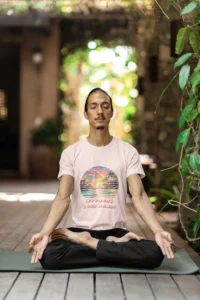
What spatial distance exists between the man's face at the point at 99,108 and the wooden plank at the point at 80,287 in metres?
0.90

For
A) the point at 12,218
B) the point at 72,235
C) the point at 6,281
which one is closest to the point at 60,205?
the point at 72,235

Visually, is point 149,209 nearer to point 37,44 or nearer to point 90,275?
point 90,275

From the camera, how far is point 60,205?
4.36m

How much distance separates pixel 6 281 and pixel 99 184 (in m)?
0.83

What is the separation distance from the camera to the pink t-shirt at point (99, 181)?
4457 millimetres

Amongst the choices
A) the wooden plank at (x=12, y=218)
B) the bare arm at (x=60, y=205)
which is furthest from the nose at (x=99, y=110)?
the wooden plank at (x=12, y=218)

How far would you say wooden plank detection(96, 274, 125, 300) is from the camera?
141 inches

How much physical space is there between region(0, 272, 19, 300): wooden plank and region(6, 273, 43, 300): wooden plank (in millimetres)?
25

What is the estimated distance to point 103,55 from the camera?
55.7 feet

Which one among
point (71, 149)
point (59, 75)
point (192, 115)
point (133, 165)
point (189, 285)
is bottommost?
point (189, 285)

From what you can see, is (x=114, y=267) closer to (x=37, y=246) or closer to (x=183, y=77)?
(x=37, y=246)

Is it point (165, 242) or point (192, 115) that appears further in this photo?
point (165, 242)

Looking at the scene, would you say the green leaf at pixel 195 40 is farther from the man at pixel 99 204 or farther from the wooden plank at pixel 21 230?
the wooden plank at pixel 21 230

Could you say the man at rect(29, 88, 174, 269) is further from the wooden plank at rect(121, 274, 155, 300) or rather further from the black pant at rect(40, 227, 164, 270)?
the wooden plank at rect(121, 274, 155, 300)
